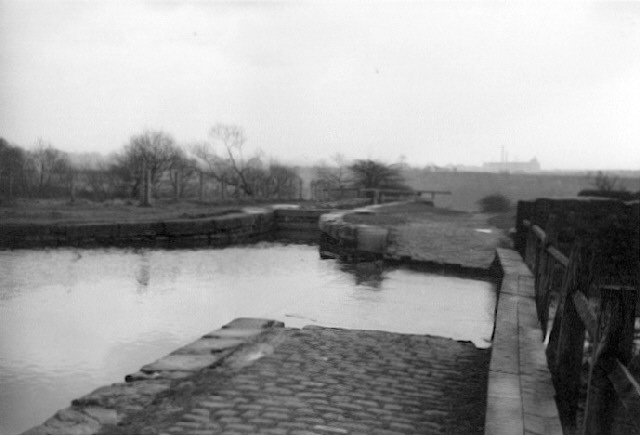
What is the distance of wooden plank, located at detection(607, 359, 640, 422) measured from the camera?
2.25 metres

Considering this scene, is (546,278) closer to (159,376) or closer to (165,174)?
(159,376)

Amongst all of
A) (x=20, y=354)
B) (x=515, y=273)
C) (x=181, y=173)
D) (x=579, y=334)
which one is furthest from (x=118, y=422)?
(x=181, y=173)

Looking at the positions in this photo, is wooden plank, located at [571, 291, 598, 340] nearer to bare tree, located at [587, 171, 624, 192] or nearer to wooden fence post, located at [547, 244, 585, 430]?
wooden fence post, located at [547, 244, 585, 430]

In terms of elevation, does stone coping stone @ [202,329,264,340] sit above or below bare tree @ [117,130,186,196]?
below

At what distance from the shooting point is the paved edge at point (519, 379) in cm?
306

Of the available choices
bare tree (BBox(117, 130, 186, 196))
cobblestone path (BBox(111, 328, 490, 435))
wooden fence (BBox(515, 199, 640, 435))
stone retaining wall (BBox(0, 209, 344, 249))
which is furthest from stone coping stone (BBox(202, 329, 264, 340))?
bare tree (BBox(117, 130, 186, 196))

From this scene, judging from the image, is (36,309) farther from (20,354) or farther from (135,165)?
(135,165)

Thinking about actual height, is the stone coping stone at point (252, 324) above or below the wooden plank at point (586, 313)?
below

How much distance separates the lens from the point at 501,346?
4.48 meters

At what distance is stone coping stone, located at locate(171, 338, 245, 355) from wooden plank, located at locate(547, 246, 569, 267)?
2.74m

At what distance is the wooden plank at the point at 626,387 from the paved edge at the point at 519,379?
1.84 feet

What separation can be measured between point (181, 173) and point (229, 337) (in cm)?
1766

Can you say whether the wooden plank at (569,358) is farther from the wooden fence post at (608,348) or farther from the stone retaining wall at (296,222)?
the stone retaining wall at (296,222)

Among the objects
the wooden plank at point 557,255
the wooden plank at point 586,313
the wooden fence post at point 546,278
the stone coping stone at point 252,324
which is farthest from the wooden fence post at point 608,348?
the stone coping stone at point 252,324
